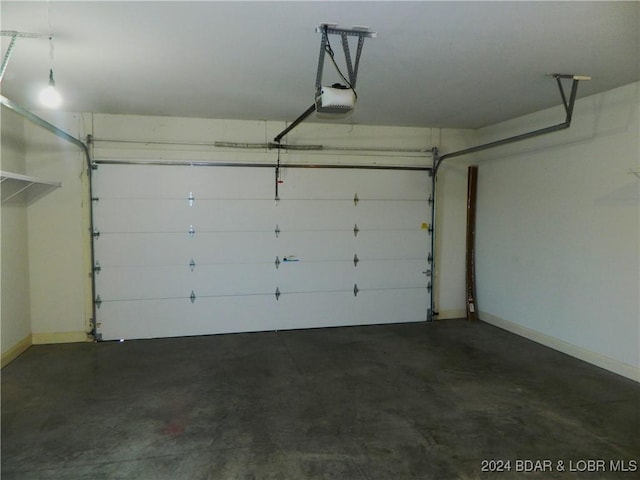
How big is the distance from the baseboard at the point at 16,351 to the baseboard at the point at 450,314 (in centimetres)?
519

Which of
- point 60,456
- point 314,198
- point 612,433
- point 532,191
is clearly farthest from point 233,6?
point 532,191

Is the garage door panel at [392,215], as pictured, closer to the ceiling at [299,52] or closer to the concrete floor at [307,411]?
the ceiling at [299,52]

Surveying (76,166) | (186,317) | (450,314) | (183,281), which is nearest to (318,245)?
(183,281)

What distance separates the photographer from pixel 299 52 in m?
2.96

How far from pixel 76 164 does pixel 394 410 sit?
14.4 feet

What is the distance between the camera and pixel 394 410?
3.21 meters

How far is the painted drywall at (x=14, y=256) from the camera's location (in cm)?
414

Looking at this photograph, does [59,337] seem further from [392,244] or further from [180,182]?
[392,244]

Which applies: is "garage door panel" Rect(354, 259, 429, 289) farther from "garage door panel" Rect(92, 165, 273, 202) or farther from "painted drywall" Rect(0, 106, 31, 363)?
"painted drywall" Rect(0, 106, 31, 363)

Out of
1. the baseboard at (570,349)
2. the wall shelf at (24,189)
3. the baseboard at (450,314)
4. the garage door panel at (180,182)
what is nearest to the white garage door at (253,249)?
the garage door panel at (180,182)

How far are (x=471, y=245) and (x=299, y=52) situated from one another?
4051mm

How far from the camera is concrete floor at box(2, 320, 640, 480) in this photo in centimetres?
254

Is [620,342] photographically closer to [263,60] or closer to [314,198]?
[314,198]

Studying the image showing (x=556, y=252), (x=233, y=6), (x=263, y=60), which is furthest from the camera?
(x=556, y=252)
